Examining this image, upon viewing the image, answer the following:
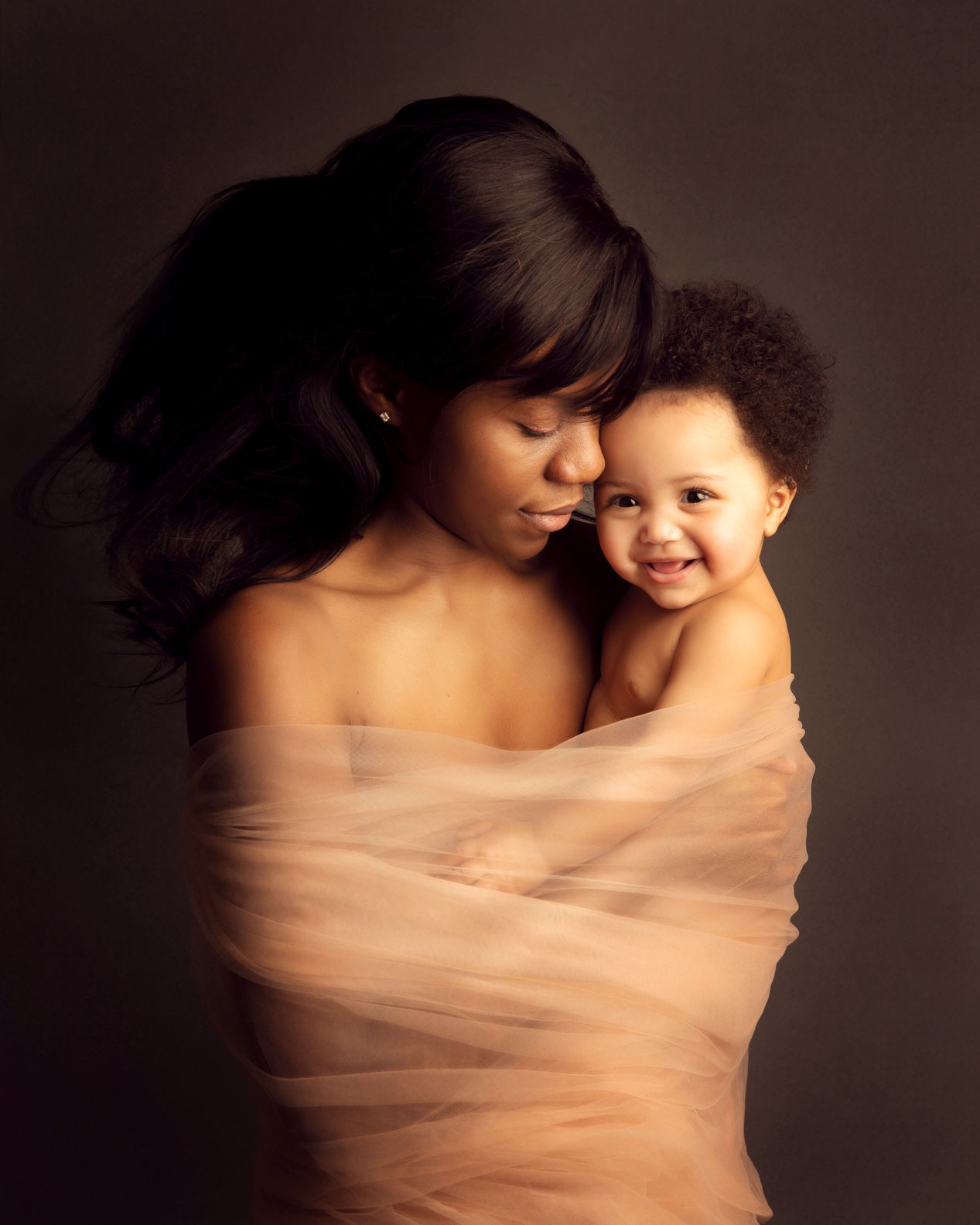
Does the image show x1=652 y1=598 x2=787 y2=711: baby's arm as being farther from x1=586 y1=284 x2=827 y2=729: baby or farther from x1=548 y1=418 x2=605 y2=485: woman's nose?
x1=548 y1=418 x2=605 y2=485: woman's nose

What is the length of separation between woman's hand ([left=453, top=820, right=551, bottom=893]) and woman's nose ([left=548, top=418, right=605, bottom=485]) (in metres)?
0.30

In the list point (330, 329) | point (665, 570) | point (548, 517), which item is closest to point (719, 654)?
point (665, 570)

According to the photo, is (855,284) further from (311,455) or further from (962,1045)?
(962,1045)

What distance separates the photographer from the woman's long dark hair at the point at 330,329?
3.38 feet

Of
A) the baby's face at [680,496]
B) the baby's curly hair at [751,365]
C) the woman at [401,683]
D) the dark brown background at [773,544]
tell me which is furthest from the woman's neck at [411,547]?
the dark brown background at [773,544]

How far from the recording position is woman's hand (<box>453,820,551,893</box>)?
1.12 metres

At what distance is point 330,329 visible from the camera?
1.12 metres

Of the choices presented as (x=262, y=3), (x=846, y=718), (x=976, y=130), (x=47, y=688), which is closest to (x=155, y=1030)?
(x=47, y=688)

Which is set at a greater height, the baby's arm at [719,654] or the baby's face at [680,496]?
the baby's face at [680,496]

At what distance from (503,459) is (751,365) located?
0.26m

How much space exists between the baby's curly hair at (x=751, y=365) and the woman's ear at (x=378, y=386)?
223mm

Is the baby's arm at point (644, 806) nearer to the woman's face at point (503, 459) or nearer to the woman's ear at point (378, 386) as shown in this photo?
the woman's face at point (503, 459)

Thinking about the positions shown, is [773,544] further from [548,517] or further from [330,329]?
[330,329]

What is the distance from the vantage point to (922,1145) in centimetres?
192
